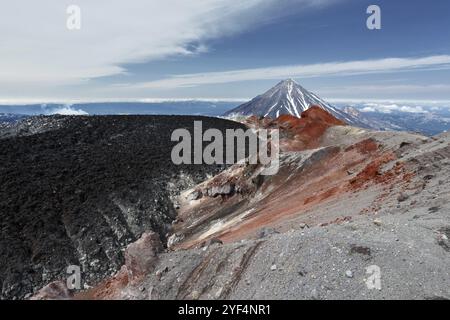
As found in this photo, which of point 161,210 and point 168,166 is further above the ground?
point 168,166

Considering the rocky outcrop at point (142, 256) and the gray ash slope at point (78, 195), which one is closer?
the rocky outcrop at point (142, 256)

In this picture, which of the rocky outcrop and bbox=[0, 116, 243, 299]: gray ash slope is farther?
bbox=[0, 116, 243, 299]: gray ash slope

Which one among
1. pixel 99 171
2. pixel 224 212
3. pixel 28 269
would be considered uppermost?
pixel 99 171

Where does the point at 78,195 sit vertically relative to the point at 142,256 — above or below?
below

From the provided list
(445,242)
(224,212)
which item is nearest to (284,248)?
(445,242)

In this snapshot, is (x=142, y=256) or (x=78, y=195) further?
(x=78, y=195)
